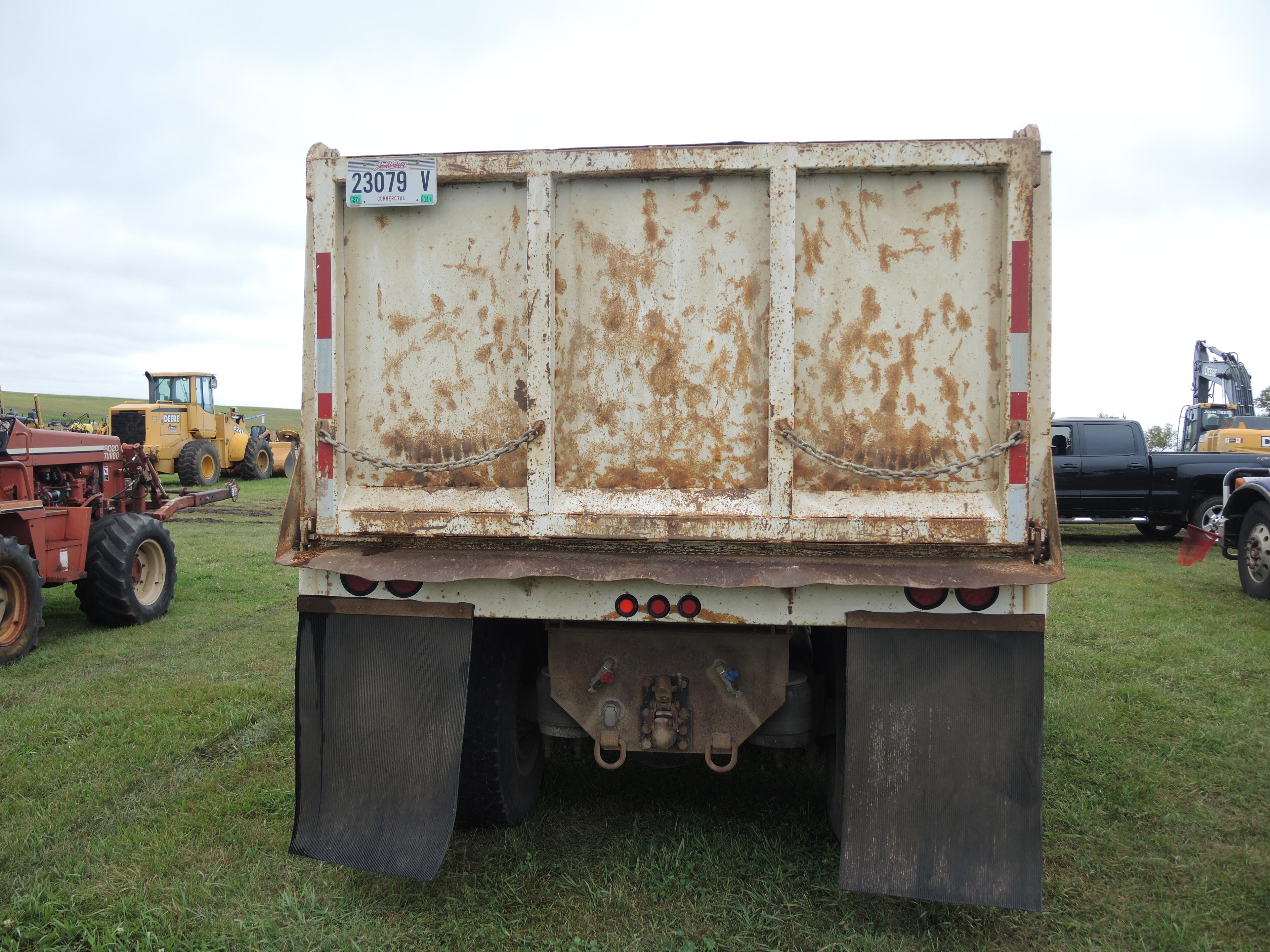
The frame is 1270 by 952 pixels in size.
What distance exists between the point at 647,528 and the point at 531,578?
447mm

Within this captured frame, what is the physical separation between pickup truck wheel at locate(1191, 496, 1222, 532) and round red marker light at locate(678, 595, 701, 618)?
39.0 feet

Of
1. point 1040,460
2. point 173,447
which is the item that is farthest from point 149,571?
point 173,447

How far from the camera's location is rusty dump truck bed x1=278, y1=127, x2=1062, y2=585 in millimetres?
2840

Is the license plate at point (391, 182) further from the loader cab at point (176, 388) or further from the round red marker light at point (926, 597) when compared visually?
the loader cab at point (176, 388)

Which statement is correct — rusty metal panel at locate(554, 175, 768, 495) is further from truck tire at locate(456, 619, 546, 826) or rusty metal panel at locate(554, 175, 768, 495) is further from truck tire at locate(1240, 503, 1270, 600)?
truck tire at locate(1240, 503, 1270, 600)

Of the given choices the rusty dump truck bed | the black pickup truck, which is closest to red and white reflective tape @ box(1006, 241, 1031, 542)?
the rusty dump truck bed

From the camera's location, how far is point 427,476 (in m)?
3.15

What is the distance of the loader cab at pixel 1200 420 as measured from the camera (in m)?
21.1

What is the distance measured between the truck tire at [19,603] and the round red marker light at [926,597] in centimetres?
633

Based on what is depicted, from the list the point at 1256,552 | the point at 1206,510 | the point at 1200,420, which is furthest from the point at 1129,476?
the point at 1200,420

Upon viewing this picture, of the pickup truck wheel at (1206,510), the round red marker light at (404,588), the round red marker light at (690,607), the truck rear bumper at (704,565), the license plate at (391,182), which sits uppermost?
the license plate at (391,182)

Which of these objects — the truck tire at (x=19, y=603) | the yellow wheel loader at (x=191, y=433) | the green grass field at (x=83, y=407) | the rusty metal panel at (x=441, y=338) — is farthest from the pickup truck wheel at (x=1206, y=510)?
the green grass field at (x=83, y=407)

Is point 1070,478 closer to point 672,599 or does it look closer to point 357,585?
point 672,599

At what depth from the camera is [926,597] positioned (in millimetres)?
2869
